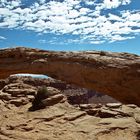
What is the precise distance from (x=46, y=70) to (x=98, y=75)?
7.46ft

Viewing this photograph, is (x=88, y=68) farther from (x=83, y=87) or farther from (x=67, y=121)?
(x=67, y=121)

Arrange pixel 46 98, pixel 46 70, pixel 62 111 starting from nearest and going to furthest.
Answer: pixel 46 70 → pixel 62 111 → pixel 46 98

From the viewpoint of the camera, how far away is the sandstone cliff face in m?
11.4

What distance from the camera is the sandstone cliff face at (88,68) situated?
11422 mm

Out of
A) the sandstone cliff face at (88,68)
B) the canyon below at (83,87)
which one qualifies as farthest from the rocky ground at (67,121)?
the sandstone cliff face at (88,68)

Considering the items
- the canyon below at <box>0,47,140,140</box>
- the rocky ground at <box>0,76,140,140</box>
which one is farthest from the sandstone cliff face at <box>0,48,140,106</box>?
the rocky ground at <box>0,76,140,140</box>

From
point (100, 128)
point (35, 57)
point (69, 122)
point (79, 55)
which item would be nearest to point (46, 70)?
point (35, 57)

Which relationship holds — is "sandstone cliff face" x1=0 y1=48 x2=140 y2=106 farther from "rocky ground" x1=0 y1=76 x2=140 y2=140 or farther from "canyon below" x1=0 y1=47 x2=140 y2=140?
"rocky ground" x1=0 y1=76 x2=140 y2=140

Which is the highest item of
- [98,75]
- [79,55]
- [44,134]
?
[79,55]

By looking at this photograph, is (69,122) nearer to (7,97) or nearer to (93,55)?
(93,55)

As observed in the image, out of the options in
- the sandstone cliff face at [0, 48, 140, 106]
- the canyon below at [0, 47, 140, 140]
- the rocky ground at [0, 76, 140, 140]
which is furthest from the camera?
the sandstone cliff face at [0, 48, 140, 106]

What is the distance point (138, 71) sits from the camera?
11.2 metres

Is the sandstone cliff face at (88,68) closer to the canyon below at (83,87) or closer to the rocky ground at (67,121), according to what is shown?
the canyon below at (83,87)

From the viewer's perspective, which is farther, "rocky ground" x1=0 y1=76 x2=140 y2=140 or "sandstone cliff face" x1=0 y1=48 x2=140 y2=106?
"sandstone cliff face" x1=0 y1=48 x2=140 y2=106
